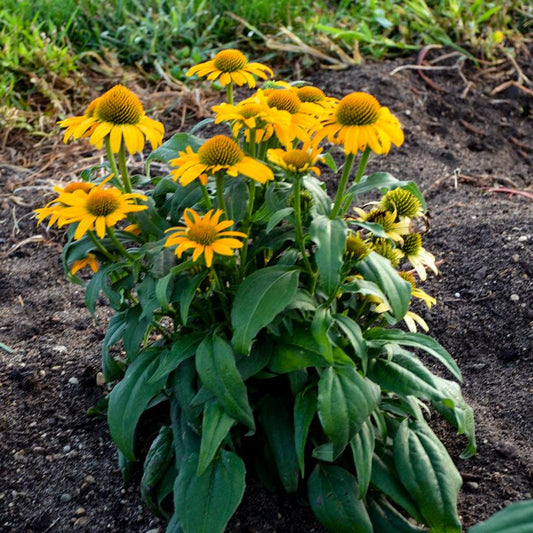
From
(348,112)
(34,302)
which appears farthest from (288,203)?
(34,302)

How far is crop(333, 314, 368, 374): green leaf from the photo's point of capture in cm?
186

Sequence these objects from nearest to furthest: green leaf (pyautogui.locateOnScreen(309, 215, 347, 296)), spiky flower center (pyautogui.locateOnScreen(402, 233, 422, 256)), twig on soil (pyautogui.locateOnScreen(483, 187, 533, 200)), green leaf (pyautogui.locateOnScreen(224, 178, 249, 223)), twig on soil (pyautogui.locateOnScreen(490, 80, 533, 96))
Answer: green leaf (pyautogui.locateOnScreen(309, 215, 347, 296))
green leaf (pyautogui.locateOnScreen(224, 178, 249, 223))
spiky flower center (pyautogui.locateOnScreen(402, 233, 422, 256))
twig on soil (pyautogui.locateOnScreen(483, 187, 533, 200))
twig on soil (pyautogui.locateOnScreen(490, 80, 533, 96))

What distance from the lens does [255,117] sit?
70.9 inches

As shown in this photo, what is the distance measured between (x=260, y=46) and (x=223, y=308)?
291 centimetres

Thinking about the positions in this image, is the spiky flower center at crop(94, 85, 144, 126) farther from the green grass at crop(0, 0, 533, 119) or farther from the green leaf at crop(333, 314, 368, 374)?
the green grass at crop(0, 0, 533, 119)

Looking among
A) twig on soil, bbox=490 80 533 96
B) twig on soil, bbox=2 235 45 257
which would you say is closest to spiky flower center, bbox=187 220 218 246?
twig on soil, bbox=2 235 45 257

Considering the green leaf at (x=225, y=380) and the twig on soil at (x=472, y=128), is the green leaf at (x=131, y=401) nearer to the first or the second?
the green leaf at (x=225, y=380)

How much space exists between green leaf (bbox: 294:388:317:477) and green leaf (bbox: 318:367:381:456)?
8 cm

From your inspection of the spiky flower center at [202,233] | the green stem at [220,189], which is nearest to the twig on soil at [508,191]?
the green stem at [220,189]

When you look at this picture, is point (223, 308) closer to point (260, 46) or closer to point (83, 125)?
point (83, 125)

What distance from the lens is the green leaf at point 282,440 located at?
198cm

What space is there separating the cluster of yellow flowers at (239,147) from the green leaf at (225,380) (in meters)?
0.24

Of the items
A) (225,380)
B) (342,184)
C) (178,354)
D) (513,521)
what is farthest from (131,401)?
(513,521)

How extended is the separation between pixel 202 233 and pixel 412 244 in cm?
63
